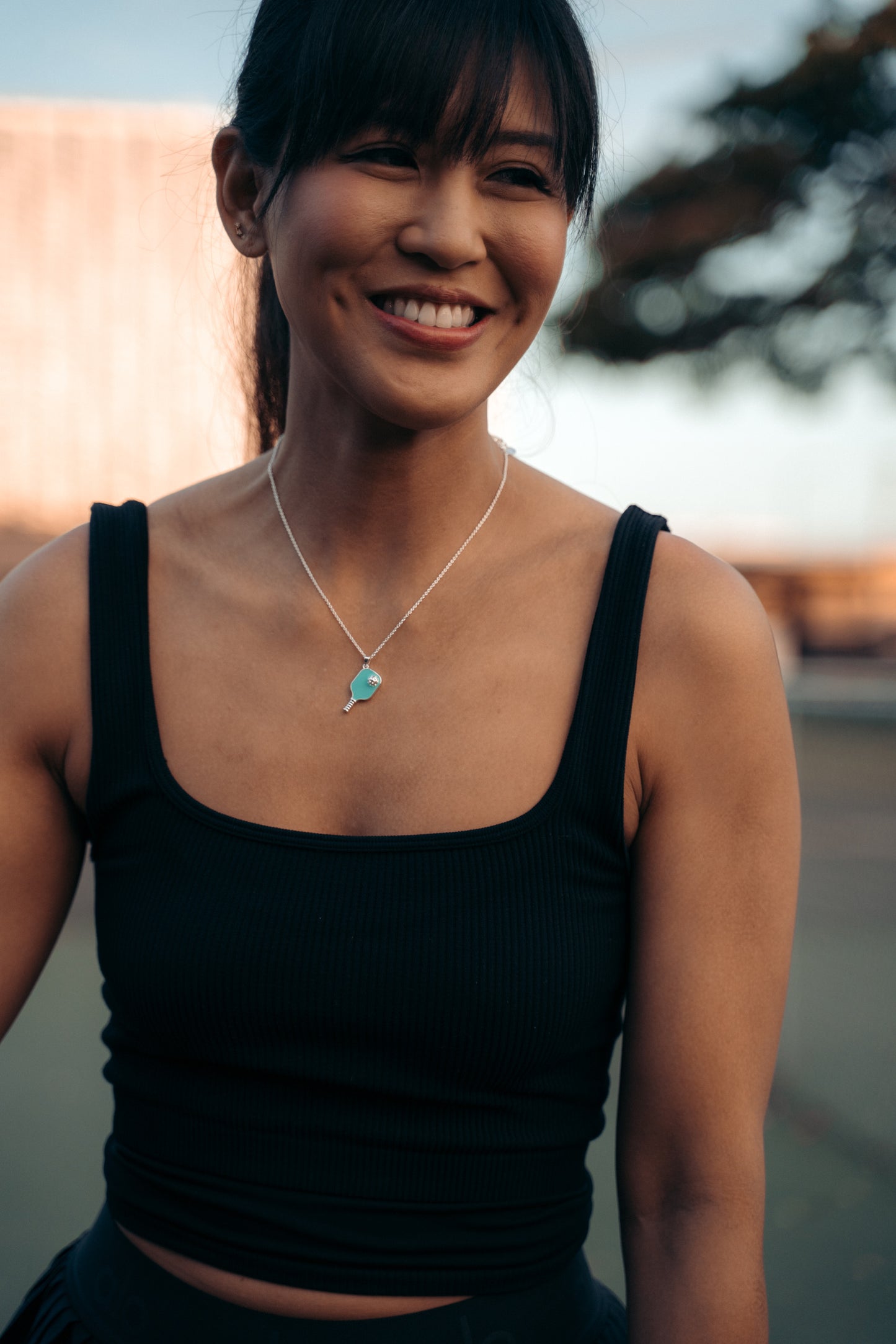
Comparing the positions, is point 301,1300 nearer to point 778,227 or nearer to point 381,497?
point 381,497

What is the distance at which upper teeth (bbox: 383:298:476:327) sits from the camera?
38.9 inches

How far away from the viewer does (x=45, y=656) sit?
107 centimetres

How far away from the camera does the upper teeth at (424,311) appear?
0.99m

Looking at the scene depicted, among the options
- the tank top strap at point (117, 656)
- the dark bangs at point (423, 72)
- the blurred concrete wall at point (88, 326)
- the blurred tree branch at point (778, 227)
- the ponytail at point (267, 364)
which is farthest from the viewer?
the blurred concrete wall at point (88, 326)

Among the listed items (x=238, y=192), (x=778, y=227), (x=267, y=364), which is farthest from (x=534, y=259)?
(x=778, y=227)

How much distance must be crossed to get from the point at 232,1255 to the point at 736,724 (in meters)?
0.58

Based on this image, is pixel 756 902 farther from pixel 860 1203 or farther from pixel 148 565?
pixel 860 1203

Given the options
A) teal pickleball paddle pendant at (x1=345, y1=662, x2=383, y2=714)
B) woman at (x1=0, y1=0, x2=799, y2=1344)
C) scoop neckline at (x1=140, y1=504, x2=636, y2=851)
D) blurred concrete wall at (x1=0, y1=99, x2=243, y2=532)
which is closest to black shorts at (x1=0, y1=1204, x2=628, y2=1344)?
woman at (x1=0, y1=0, x2=799, y2=1344)

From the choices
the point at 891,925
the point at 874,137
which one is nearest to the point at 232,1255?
the point at 891,925

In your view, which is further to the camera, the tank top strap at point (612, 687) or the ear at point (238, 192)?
the ear at point (238, 192)

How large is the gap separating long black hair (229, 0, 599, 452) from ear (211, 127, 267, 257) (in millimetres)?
37

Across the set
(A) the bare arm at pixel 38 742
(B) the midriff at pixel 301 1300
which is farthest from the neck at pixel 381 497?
(B) the midriff at pixel 301 1300

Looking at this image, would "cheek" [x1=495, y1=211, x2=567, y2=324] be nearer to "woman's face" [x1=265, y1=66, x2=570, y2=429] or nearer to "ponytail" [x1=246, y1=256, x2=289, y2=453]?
"woman's face" [x1=265, y1=66, x2=570, y2=429]

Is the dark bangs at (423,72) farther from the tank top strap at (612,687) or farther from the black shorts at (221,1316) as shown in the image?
the black shorts at (221,1316)
